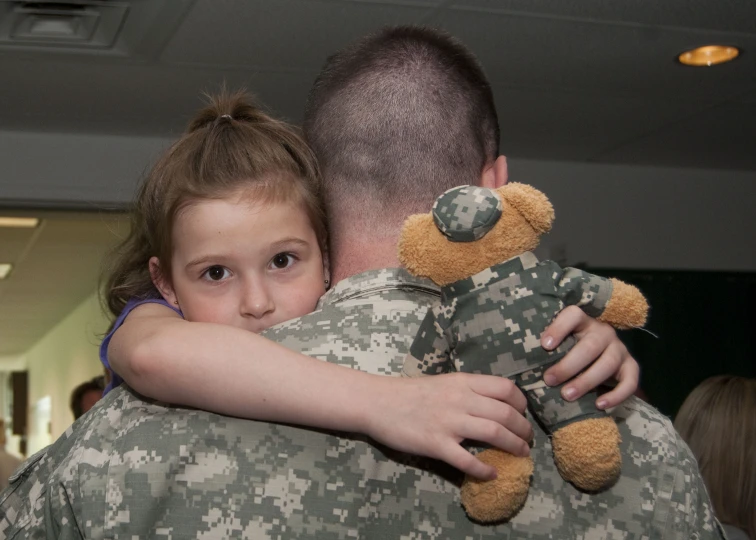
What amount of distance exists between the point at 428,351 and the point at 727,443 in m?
1.94

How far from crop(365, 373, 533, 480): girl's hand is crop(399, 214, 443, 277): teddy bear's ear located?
0.35 feet

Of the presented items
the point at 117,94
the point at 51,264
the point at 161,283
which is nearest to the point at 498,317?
the point at 161,283

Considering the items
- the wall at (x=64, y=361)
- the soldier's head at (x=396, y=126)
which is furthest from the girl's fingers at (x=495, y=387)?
the wall at (x=64, y=361)

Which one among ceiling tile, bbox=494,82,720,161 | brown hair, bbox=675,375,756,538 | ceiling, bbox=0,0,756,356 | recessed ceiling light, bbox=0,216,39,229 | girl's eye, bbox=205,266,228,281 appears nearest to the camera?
girl's eye, bbox=205,266,228,281

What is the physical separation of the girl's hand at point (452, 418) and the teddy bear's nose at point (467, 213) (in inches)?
5.1

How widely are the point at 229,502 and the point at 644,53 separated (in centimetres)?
283

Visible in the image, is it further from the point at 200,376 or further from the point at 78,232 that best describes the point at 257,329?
the point at 78,232

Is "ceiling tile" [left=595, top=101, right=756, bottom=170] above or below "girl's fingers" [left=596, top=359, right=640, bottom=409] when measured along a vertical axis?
above

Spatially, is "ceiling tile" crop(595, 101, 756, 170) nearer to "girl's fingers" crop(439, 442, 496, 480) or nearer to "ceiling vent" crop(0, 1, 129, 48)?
"ceiling vent" crop(0, 1, 129, 48)

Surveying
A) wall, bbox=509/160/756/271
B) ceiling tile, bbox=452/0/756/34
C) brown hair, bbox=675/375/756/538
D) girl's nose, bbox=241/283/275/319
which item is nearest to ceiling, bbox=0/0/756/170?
ceiling tile, bbox=452/0/756/34

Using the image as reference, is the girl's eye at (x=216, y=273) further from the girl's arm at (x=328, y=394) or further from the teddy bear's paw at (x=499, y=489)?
the teddy bear's paw at (x=499, y=489)

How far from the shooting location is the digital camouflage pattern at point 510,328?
2.78 ft

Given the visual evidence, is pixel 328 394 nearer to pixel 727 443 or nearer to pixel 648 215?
pixel 727 443

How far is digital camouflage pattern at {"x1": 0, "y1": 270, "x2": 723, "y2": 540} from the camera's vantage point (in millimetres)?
865
